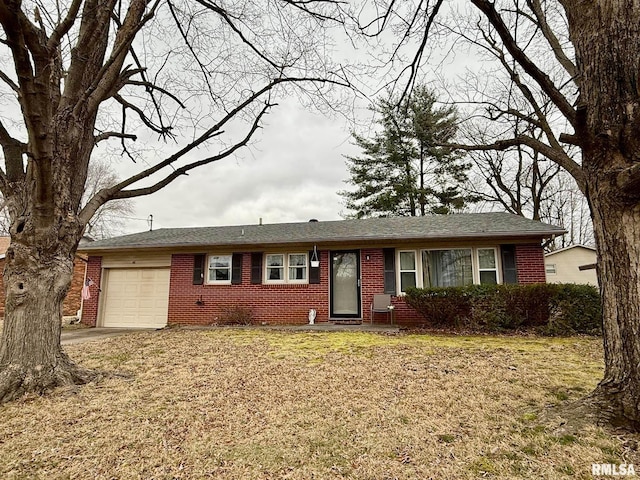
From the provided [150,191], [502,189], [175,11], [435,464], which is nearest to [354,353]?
[435,464]

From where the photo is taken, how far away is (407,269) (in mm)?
10258

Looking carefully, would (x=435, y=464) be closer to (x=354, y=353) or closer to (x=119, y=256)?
(x=354, y=353)

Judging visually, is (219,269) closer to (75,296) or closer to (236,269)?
(236,269)

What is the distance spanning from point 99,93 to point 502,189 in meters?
20.0

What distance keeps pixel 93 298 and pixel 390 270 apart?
9783 mm

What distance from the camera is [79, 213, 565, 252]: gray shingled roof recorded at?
9352mm

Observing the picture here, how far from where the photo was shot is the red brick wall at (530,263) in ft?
30.5

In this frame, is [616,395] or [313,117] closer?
[616,395]

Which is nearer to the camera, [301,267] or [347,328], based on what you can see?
[347,328]

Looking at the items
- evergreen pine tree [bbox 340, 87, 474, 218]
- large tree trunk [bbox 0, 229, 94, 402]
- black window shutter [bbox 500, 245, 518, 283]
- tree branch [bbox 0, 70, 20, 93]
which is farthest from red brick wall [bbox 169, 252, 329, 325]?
evergreen pine tree [bbox 340, 87, 474, 218]

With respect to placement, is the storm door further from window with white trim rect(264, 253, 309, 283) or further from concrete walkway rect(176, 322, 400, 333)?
window with white trim rect(264, 253, 309, 283)

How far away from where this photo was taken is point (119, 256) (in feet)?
38.2

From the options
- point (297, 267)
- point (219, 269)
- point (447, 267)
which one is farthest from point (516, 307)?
point (219, 269)

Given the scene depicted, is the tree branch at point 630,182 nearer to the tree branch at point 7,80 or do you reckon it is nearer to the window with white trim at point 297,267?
the tree branch at point 7,80
